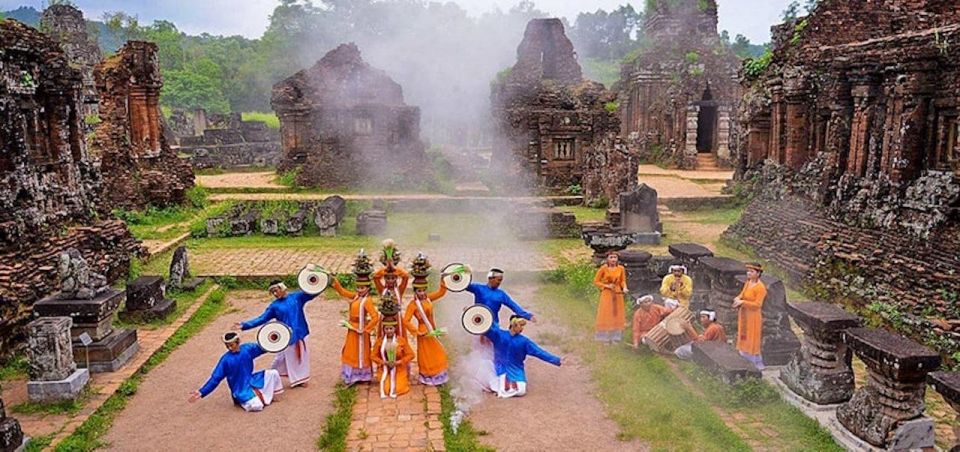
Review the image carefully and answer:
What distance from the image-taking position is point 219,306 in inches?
380

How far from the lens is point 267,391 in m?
6.29

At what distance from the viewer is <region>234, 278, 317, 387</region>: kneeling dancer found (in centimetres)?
659

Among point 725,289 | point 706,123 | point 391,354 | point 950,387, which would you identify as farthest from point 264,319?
point 706,123

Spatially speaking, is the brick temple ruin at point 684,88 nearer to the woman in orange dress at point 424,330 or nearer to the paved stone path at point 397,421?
the woman in orange dress at point 424,330

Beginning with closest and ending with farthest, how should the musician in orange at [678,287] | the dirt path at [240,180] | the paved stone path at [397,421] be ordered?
the paved stone path at [397,421] < the musician in orange at [678,287] < the dirt path at [240,180]

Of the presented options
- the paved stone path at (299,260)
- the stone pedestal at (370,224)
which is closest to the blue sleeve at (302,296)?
the paved stone path at (299,260)

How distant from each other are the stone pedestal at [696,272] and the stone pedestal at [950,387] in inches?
151

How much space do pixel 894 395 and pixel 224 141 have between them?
28.4 meters

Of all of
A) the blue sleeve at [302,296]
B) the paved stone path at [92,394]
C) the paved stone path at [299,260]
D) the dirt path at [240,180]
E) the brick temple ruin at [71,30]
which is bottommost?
the paved stone path at [92,394]

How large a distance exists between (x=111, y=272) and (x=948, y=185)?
10.8 m

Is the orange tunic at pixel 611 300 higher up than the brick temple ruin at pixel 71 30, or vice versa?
the brick temple ruin at pixel 71 30

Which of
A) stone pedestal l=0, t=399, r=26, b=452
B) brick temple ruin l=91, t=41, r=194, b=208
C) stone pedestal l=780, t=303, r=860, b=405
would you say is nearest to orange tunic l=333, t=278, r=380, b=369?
stone pedestal l=0, t=399, r=26, b=452

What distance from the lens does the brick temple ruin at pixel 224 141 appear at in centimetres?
2648

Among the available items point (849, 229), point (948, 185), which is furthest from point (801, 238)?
point (948, 185)
